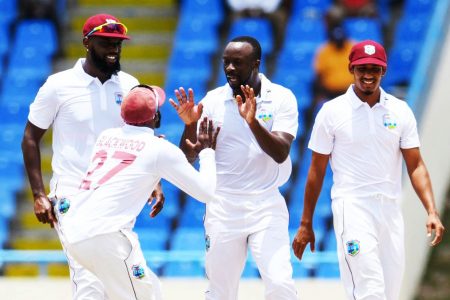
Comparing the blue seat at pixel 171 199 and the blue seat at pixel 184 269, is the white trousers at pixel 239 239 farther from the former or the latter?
the blue seat at pixel 171 199

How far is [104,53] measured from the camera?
812cm

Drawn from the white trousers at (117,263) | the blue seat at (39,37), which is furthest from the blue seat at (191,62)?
the white trousers at (117,263)

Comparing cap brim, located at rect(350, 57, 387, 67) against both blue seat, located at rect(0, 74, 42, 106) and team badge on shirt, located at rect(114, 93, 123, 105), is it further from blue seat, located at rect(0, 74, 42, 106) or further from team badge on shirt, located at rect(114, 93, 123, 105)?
blue seat, located at rect(0, 74, 42, 106)

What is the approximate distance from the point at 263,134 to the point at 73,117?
111 centimetres

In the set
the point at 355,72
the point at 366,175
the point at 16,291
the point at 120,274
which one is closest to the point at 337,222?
the point at 366,175

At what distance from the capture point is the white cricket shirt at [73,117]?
8047 mm

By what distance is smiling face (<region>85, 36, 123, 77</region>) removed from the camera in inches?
317

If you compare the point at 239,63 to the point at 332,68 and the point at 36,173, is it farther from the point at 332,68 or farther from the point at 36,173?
the point at 332,68

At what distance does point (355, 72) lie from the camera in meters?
8.10

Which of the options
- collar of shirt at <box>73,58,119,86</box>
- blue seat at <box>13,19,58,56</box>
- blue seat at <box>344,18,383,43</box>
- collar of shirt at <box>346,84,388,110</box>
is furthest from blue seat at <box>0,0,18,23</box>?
collar of shirt at <box>346,84,388,110</box>

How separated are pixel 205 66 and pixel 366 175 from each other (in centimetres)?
669

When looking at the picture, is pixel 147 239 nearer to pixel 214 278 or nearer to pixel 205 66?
pixel 205 66

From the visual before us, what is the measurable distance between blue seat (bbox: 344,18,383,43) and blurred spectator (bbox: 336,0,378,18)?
0.32 feet

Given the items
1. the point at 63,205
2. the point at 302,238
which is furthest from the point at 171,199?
the point at 63,205
